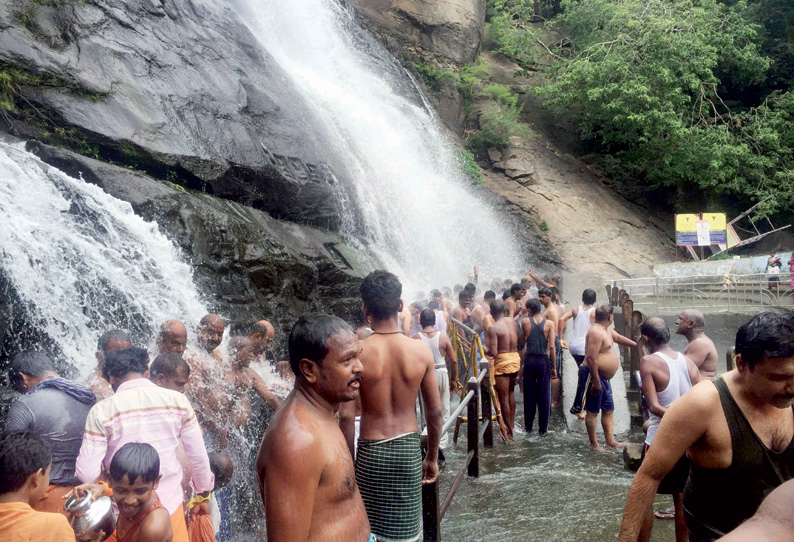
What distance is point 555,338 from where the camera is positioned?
358 inches

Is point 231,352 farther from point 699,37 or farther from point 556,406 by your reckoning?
point 699,37

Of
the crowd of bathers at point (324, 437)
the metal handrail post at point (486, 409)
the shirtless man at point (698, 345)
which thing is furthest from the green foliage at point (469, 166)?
the crowd of bathers at point (324, 437)

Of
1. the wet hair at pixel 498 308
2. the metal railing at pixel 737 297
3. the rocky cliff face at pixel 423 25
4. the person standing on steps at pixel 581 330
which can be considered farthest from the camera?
the rocky cliff face at pixel 423 25

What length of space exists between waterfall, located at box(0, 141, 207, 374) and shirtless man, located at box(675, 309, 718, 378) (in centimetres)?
637

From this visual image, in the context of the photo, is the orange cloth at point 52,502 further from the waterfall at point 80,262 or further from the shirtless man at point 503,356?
the shirtless man at point 503,356

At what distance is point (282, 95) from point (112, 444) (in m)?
12.7

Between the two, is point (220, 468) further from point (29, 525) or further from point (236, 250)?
point (236, 250)

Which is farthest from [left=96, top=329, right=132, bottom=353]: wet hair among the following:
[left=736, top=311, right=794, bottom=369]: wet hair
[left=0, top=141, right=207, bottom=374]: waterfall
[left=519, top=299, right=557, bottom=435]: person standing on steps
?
[left=519, top=299, right=557, bottom=435]: person standing on steps

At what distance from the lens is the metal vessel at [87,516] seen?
2.83m

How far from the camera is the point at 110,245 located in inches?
335

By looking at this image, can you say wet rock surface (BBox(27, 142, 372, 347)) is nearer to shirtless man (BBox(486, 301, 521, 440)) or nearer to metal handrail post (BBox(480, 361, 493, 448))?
shirtless man (BBox(486, 301, 521, 440))

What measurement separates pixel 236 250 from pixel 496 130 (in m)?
16.3

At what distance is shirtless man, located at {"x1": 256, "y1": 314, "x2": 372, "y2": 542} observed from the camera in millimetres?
2021

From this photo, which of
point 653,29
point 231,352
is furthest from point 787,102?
point 231,352
